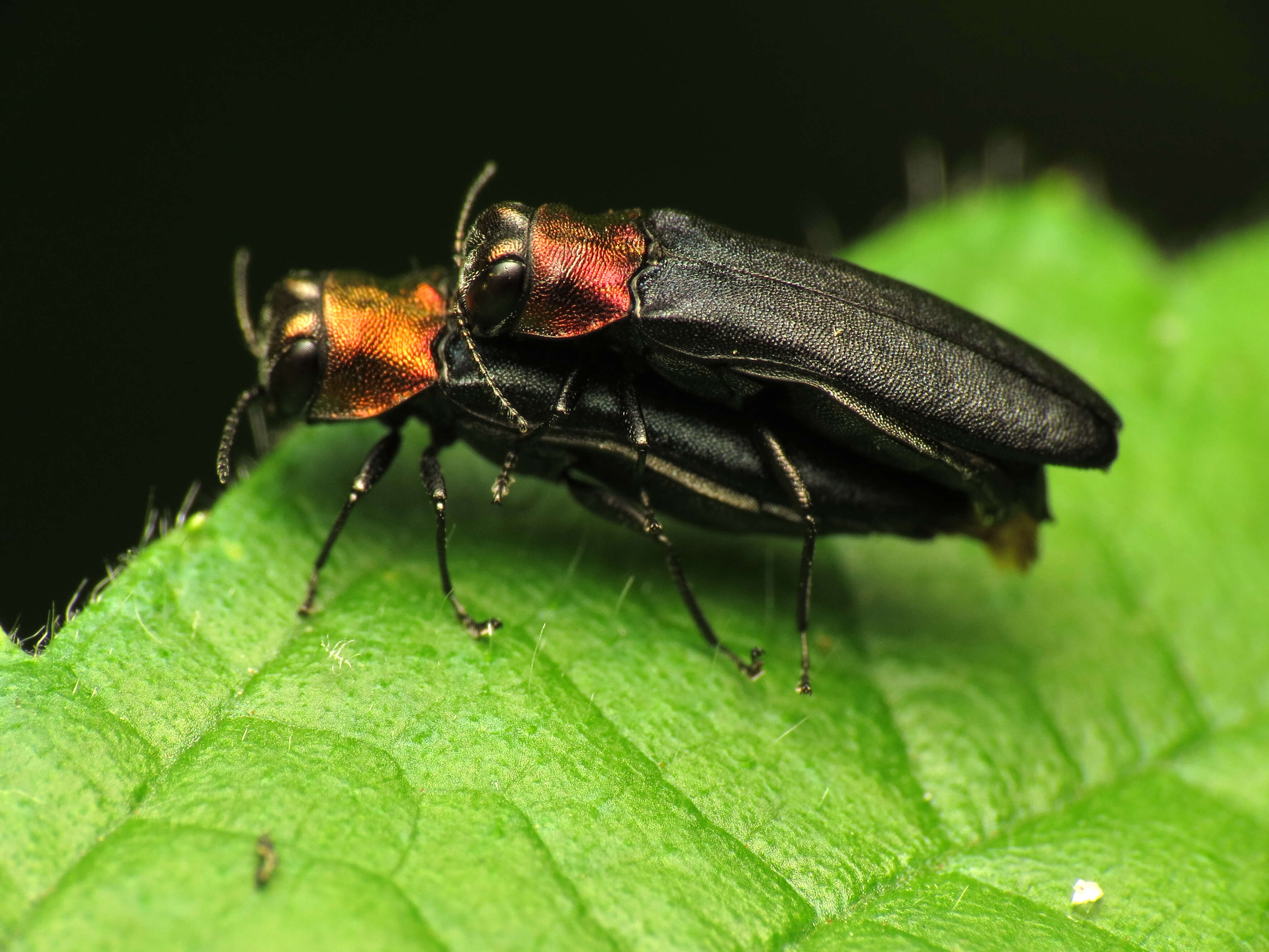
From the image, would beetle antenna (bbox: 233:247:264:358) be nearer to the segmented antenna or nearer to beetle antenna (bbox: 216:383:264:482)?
beetle antenna (bbox: 216:383:264:482)

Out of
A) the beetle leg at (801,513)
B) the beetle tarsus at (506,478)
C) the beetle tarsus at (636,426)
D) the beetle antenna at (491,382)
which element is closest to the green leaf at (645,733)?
the beetle leg at (801,513)

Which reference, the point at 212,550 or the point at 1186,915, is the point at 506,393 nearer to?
the point at 212,550

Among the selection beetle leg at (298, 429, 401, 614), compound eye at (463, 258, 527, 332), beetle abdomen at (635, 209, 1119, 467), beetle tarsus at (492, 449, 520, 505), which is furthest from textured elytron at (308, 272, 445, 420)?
beetle abdomen at (635, 209, 1119, 467)

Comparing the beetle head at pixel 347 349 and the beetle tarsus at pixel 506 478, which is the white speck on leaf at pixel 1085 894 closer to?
the beetle tarsus at pixel 506 478

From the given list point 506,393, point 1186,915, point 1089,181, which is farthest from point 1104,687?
point 1089,181

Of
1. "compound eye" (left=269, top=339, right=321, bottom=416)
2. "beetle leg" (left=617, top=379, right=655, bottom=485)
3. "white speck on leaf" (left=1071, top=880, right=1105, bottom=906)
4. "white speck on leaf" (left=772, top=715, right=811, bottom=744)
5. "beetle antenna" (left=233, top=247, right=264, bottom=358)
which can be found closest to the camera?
"white speck on leaf" (left=1071, top=880, right=1105, bottom=906)

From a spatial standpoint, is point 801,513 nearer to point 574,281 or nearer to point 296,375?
point 574,281
